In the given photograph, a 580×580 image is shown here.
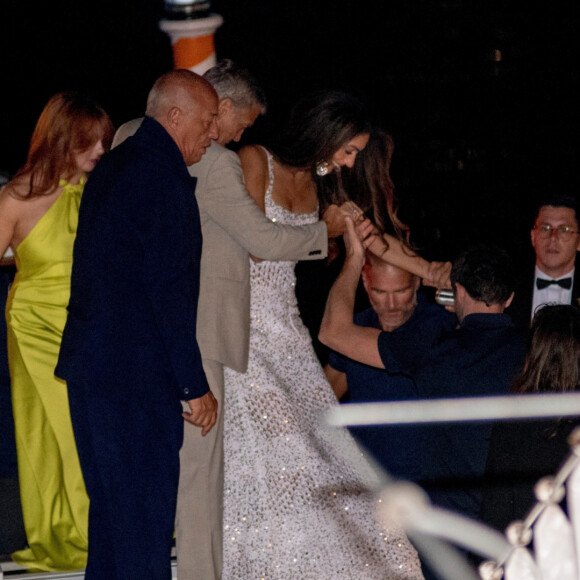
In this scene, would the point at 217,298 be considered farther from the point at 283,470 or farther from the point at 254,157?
the point at 283,470

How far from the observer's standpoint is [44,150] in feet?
10.1

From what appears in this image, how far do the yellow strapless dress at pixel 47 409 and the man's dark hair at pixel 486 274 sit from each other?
1.23m

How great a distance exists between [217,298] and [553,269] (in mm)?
1925

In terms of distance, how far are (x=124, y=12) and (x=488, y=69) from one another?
2.25 m

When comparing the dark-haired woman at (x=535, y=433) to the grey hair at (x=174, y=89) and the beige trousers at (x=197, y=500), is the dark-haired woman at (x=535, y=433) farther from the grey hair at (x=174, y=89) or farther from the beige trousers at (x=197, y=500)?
the grey hair at (x=174, y=89)

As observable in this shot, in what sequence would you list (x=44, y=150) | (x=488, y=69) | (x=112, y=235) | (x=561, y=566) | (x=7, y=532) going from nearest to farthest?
(x=561, y=566) < (x=112, y=235) < (x=44, y=150) < (x=7, y=532) < (x=488, y=69)

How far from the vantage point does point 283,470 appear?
2920 millimetres

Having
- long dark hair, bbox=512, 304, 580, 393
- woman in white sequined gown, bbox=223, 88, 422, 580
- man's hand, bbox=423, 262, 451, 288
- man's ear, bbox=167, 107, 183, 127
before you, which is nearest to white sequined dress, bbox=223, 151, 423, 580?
woman in white sequined gown, bbox=223, 88, 422, 580

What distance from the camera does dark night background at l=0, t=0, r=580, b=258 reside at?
5789 mm

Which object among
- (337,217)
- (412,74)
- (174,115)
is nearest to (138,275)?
(174,115)

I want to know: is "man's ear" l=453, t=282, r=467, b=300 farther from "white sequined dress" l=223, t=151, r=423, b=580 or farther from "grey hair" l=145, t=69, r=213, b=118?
"grey hair" l=145, t=69, r=213, b=118

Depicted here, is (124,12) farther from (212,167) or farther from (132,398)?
Answer: (132,398)

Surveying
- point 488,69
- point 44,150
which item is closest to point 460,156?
point 488,69

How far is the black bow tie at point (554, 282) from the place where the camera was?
4172 mm
